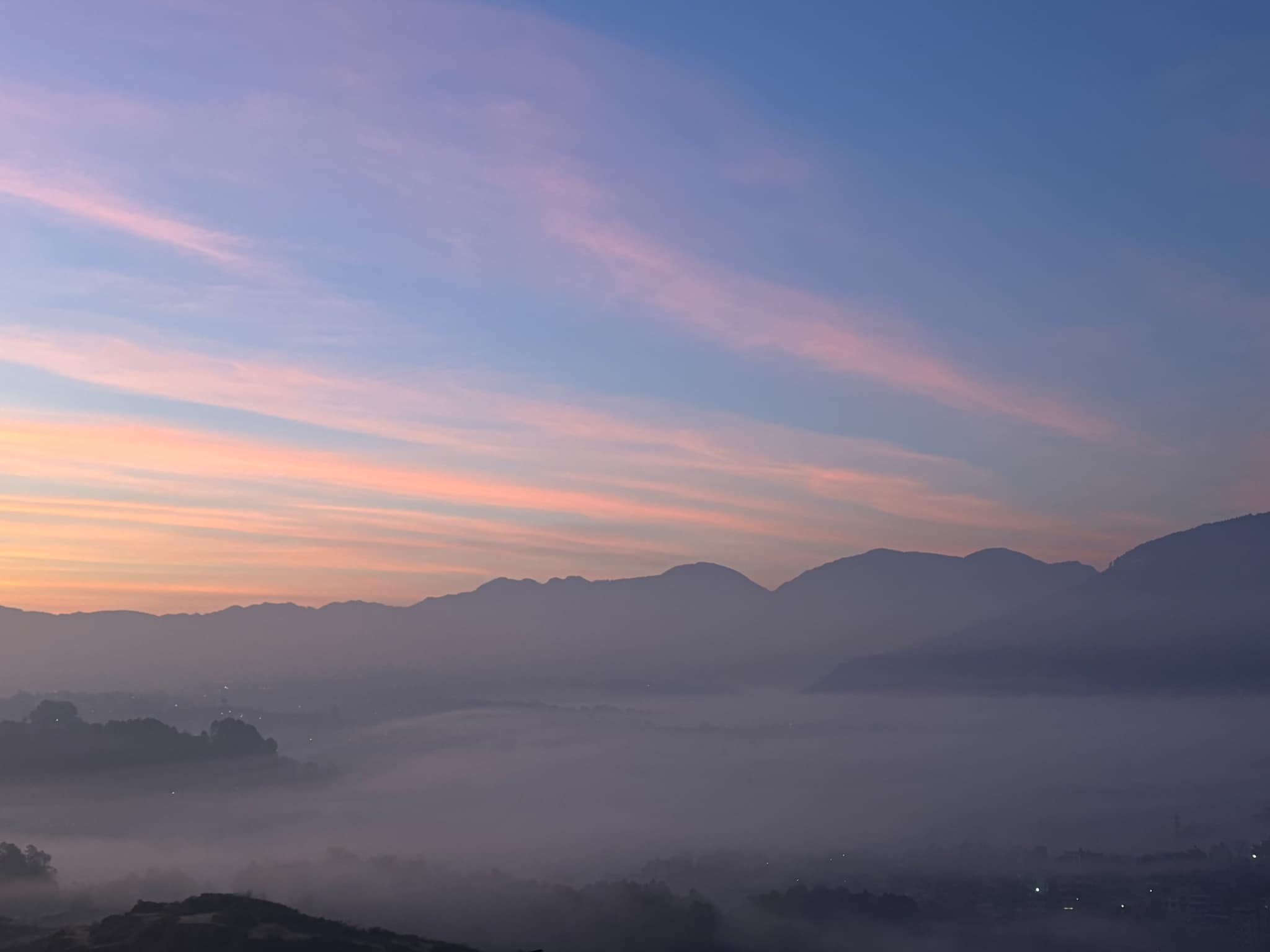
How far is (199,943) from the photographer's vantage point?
653 ft

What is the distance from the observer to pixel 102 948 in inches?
7485

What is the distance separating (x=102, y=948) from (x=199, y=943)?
639 inches
